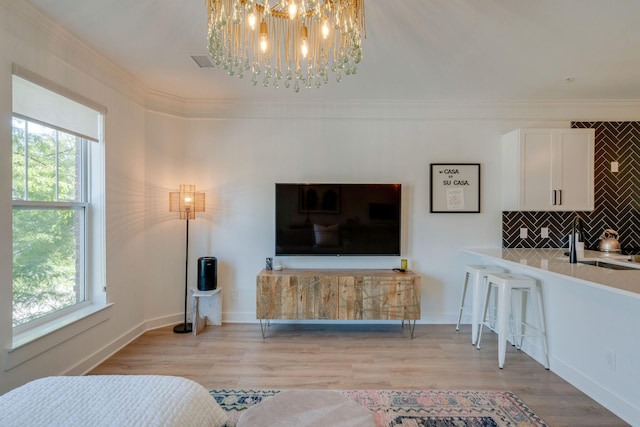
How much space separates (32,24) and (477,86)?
377 centimetres

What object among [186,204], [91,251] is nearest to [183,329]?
[91,251]

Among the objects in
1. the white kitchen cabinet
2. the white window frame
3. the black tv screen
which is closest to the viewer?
the white window frame

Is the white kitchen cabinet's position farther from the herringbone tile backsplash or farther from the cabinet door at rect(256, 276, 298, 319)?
the cabinet door at rect(256, 276, 298, 319)

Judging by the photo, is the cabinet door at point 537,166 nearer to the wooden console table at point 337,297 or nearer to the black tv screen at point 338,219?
the black tv screen at point 338,219

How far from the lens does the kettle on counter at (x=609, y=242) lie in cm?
320

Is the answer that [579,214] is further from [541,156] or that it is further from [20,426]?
[20,426]

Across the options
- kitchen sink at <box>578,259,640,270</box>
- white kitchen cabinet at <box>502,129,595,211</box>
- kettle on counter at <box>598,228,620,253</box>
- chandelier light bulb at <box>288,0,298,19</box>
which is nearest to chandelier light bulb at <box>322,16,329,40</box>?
chandelier light bulb at <box>288,0,298,19</box>

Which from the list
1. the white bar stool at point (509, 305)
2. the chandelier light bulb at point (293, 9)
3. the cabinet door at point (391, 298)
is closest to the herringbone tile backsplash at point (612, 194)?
the white bar stool at point (509, 305)

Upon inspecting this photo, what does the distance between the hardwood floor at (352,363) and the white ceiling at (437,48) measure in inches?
105

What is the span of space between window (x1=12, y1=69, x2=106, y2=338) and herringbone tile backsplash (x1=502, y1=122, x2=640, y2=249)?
4.71 m

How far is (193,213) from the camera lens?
3.41 m

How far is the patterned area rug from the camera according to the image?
1.94 meters

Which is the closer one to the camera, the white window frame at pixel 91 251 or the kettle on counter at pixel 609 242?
the white window frame at pixel 91 251

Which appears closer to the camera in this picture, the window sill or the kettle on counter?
the window sill
